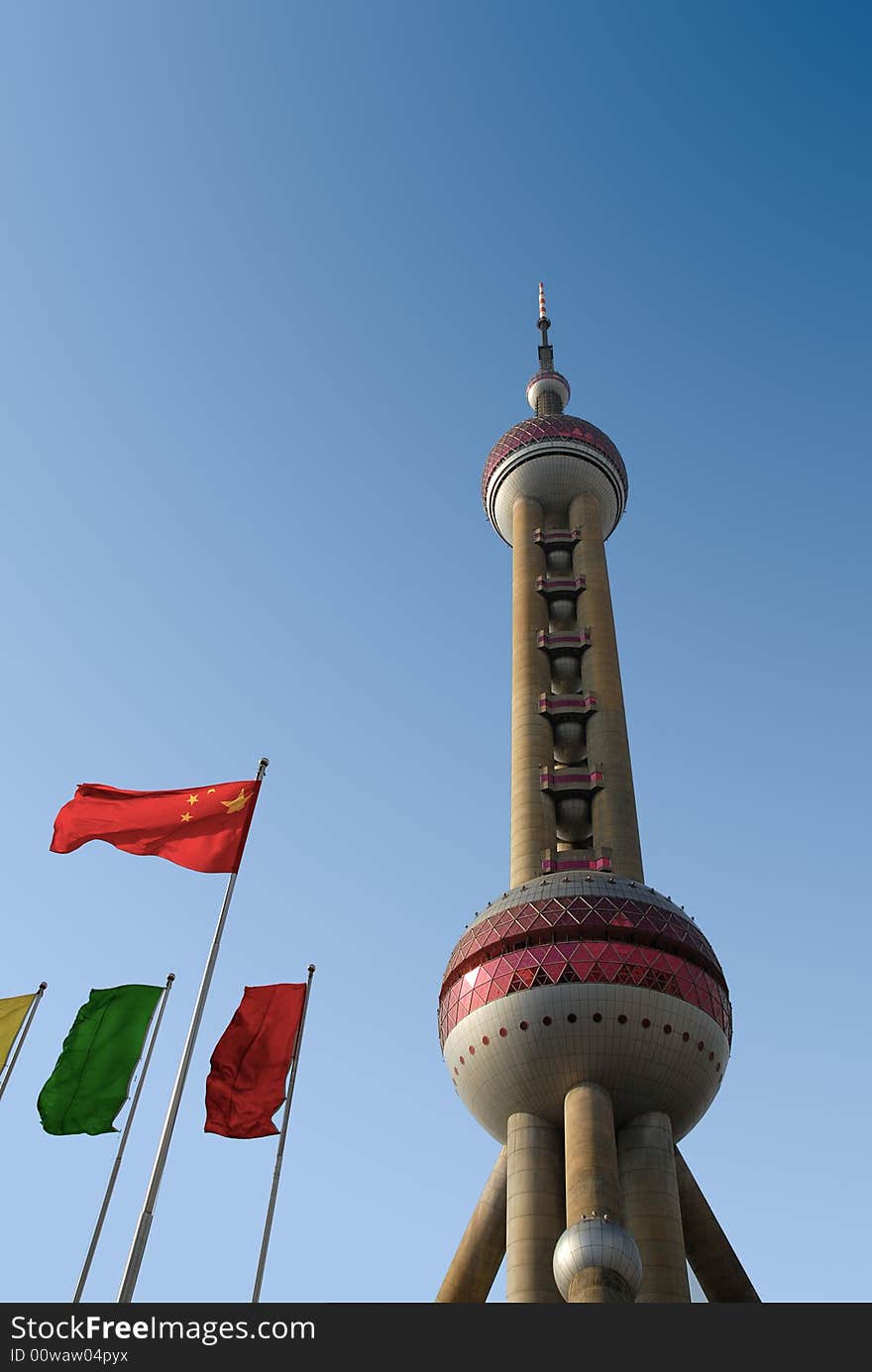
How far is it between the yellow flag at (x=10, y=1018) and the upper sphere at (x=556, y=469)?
7029 cm

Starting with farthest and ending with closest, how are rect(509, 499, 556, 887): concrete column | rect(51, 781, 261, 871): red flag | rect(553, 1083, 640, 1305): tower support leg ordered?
rect(509, 499, 556, 887): concrete column → rect(553, 1083, 640, 1305): tower support leg → rect(51, 781, 261, 871): red flag

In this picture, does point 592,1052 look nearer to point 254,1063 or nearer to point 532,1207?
point 532,1207

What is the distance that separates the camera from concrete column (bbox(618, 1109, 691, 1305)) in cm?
5338

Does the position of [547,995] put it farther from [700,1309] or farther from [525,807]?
[700,1309]

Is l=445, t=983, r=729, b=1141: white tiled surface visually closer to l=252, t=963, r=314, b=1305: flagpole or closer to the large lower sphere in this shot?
the large lower sphere

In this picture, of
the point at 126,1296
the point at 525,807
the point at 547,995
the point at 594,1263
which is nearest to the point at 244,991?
the point at 126,1296

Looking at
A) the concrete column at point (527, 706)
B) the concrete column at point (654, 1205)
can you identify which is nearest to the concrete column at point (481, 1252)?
the concrete column at point (654, 1205)

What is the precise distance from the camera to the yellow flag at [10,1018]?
36.1 meters

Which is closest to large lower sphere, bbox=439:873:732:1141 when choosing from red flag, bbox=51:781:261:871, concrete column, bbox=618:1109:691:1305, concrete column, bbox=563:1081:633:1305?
concrete column, bbox=618:1109:691:1305

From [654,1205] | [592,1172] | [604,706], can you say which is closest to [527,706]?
[604,706]

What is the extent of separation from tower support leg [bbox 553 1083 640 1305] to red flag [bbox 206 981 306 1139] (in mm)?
20818

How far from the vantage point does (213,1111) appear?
3167 cm

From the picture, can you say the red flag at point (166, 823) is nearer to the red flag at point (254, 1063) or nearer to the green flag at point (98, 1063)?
the red flag at point (254, 1063)

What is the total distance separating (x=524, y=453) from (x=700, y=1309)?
8329 centimetres
